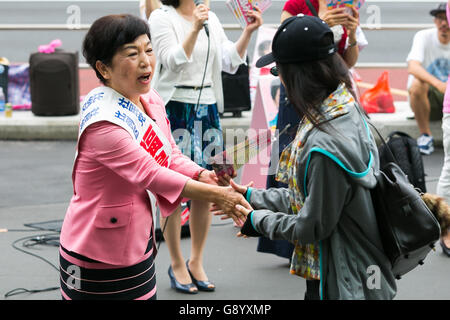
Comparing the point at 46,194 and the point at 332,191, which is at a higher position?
the point at 332,191

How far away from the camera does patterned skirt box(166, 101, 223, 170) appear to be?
529 centimetres

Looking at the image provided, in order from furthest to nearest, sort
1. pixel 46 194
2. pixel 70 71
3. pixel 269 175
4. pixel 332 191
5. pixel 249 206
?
pixel 70 71 < pixel 46 194 < pixel 269 175 < pixel 249 206 < pixel 332 191

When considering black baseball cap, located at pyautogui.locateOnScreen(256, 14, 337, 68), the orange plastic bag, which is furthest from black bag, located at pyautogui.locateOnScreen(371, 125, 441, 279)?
the orange plastic bag

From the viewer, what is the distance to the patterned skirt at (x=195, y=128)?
17.4 feet

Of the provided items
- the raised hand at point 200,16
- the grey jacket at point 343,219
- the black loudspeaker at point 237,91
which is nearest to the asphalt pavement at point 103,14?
the black loudspeaker at point 237,91

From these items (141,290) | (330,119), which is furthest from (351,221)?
(141,290)

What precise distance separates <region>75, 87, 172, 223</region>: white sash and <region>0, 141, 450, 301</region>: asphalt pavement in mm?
1870

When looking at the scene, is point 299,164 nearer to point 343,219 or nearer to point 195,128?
point 343,219

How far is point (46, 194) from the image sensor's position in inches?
293

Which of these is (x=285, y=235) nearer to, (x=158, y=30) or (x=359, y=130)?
(x=359, y=130)

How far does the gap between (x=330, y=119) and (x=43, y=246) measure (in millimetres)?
3708

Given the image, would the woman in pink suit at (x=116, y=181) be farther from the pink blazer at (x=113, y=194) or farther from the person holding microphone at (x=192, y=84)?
the person holding microphone at (x=192, y=84)

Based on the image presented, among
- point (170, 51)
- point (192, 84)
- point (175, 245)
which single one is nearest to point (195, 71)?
point (192, 84)

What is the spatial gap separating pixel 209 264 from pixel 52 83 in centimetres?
517
